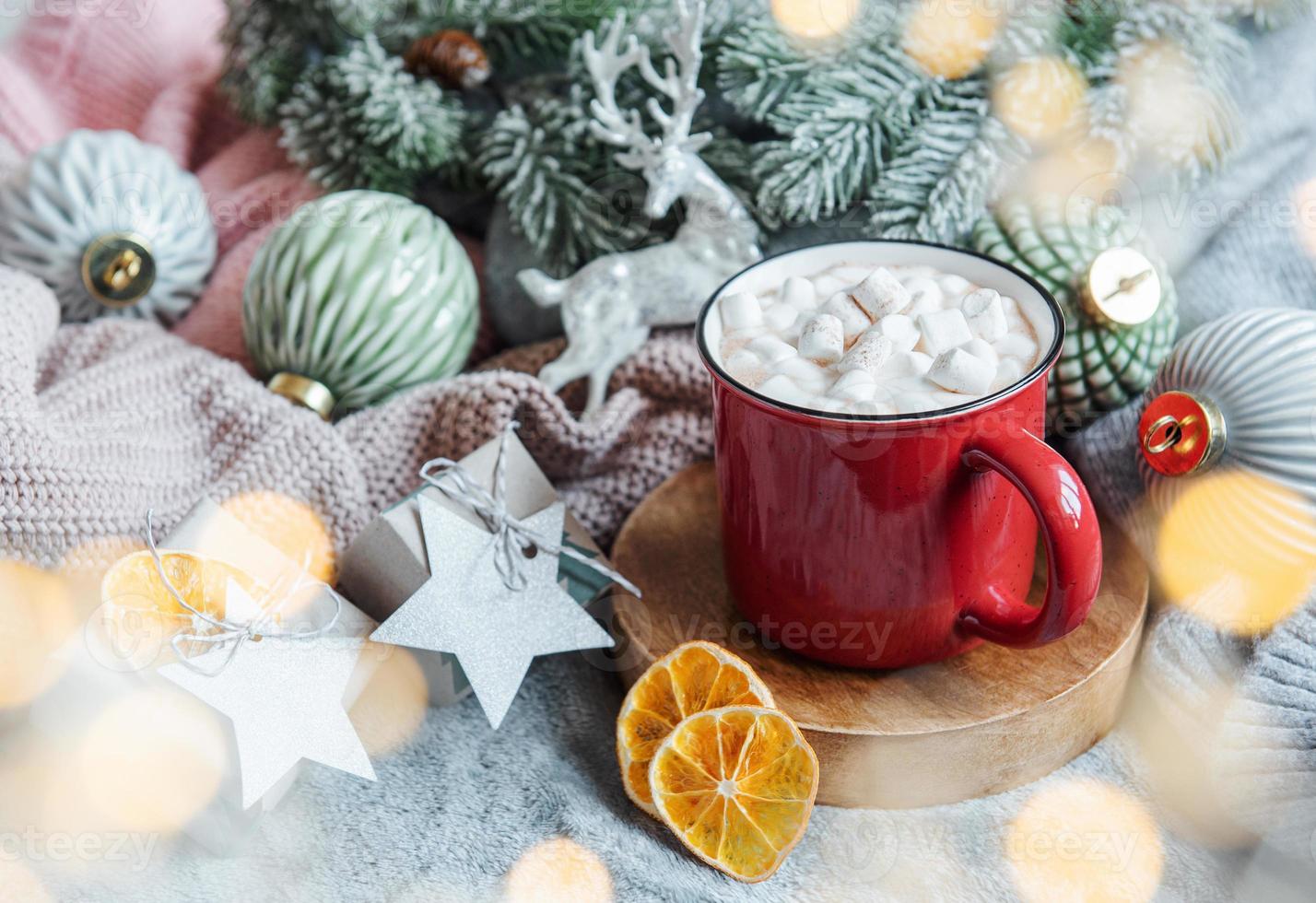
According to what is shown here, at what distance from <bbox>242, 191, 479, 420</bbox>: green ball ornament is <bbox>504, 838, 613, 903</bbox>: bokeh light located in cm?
42

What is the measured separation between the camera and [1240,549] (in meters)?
0.69

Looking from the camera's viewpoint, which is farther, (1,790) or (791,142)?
(791,142)

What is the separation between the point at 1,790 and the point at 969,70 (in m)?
0.88

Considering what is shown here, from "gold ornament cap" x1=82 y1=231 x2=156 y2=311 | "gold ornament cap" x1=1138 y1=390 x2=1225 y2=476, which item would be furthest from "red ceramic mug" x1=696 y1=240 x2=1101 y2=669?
"gold ornament cap" x1=82 y1=231 x2=156 y2=311

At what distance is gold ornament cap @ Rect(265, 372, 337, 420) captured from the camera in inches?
34.6

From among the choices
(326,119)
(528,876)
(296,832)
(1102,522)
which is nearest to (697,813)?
(528,876)

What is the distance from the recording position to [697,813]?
25.3 inches

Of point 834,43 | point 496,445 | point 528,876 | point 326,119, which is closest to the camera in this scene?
point 528,876

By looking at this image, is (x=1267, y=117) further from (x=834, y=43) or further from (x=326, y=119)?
(x=326, y=119)

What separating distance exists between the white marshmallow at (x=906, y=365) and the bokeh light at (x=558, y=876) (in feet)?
1.13

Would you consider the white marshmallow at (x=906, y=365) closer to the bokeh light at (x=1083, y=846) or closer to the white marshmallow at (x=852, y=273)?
the white marshmallow at (x=852, y=273)

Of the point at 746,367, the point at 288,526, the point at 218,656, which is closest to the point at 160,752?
the point at 218,656

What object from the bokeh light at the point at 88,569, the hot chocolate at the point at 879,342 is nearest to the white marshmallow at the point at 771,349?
the hot chocolate at the point at 879,342

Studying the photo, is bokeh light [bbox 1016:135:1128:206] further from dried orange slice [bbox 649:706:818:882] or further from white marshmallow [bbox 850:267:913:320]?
dried orange slice [bbox 649:706:818:882]
